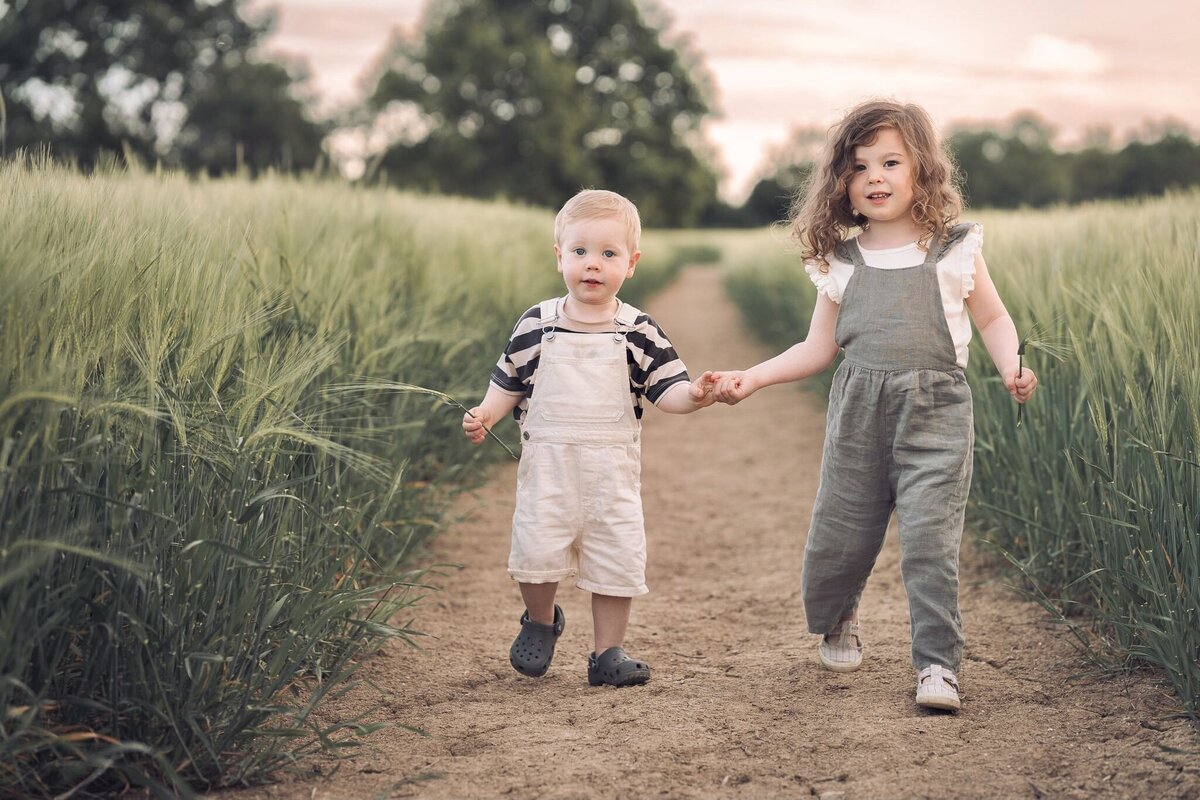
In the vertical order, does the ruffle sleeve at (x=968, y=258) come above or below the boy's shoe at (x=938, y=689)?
above

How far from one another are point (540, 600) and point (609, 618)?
17 centimetres

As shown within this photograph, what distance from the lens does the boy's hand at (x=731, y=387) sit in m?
2.48

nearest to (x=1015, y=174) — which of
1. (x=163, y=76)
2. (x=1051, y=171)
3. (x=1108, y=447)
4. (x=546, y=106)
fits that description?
(x=1051, y=171)

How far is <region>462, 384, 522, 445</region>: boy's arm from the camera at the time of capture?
246cm

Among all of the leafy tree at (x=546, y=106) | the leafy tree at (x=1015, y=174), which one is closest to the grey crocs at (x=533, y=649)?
the leafy tree at (x=546, y=106)

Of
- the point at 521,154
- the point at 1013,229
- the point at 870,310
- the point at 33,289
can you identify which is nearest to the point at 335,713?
the point at 33,289

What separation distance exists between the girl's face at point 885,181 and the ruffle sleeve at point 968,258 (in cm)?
15

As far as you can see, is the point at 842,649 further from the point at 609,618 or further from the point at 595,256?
the point at 595,256

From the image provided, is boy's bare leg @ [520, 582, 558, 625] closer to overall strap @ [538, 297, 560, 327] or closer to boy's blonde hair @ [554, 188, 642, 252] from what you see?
overall strap @ [538, 297, 560, 327]

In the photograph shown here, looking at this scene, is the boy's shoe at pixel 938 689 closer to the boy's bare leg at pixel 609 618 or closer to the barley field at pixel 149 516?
the boy's bare leg at pixel 609 618

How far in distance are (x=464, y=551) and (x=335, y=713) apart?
4.90 feet

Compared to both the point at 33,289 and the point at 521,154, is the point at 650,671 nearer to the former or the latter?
the point at 33,289

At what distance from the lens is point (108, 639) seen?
1791 mm

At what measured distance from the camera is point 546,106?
30.5m
